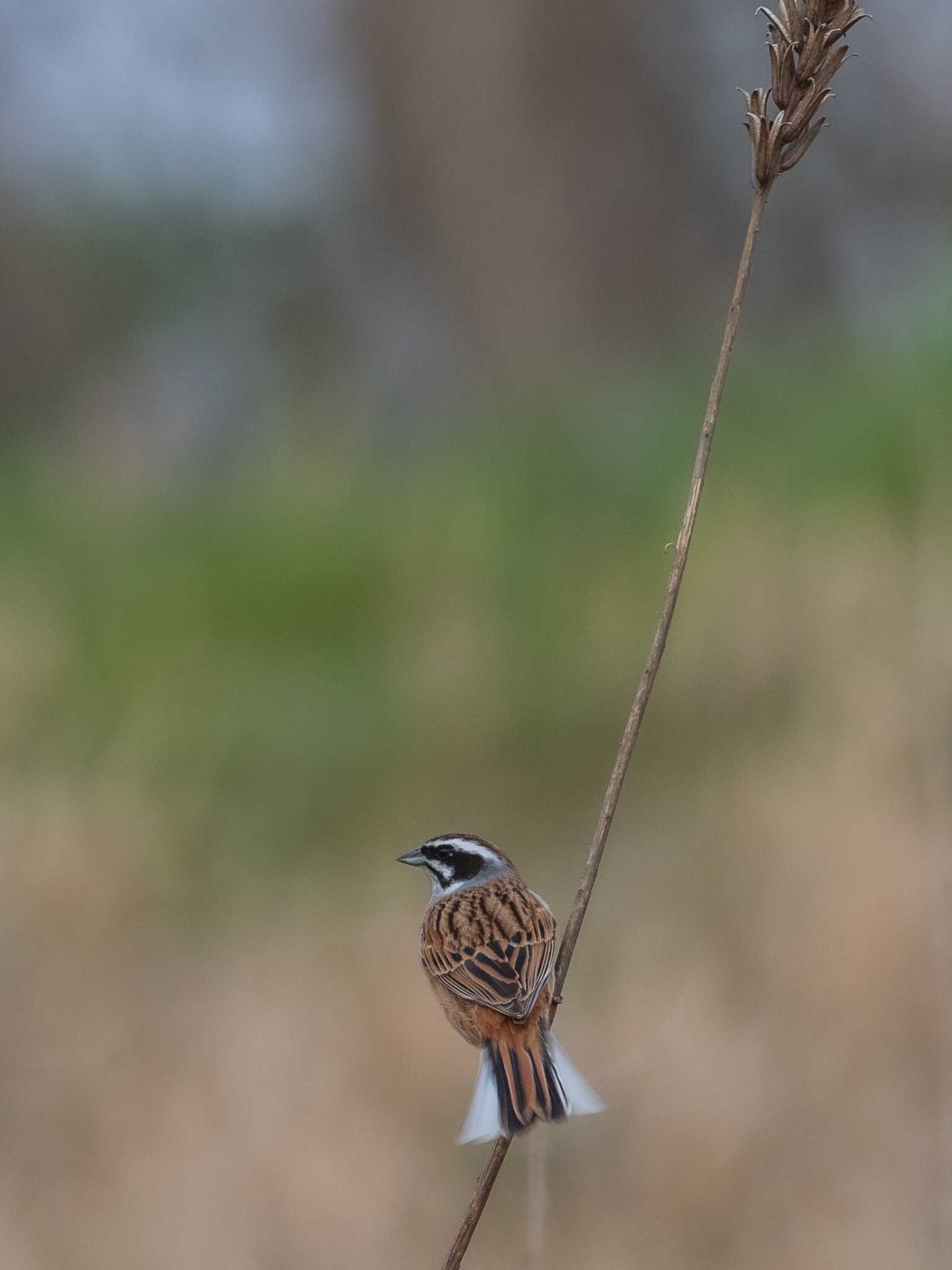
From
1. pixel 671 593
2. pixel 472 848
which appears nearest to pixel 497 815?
pixel 472 848

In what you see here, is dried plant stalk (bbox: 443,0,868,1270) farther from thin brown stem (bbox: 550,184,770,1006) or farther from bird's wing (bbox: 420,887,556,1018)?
bird's wing (bbox: 420,887,556,1018)

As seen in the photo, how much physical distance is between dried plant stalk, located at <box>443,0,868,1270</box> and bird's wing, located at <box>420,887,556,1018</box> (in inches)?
38.8

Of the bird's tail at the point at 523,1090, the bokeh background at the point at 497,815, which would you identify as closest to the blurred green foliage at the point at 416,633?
the bokeh background at the point at 497,815

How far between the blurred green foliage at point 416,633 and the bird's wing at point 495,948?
288 cm

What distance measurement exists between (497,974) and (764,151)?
168 centimetres

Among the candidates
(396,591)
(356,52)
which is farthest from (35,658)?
(356,52)

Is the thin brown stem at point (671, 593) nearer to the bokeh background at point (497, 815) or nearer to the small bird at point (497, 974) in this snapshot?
the small bird at point (497, 974)

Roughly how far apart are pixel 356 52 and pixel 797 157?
989 cm

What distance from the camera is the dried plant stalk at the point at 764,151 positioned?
1.82 metres

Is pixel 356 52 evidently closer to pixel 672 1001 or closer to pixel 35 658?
pixel 35 658

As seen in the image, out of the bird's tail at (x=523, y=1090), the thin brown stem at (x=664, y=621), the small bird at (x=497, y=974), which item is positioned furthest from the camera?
the small bird at (x=497, y=974)

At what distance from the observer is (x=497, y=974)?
2994 millimetres

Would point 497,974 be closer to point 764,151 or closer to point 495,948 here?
point 495,948

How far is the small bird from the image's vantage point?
91.0 inches
